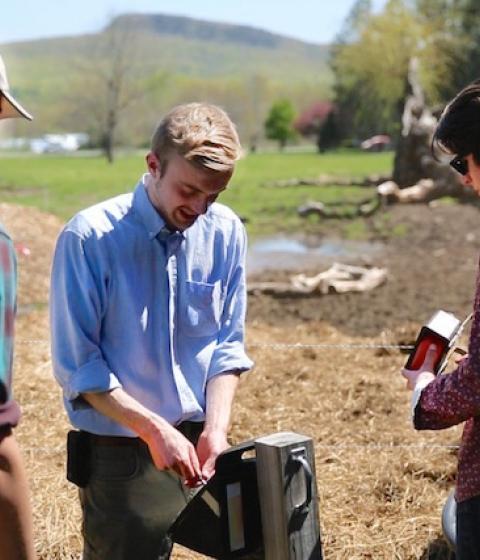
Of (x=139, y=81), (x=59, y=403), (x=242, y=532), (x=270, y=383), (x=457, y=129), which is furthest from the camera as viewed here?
(x=139, y=81)

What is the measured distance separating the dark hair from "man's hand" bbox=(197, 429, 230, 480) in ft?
2.92

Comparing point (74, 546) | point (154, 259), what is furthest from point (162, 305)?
point (74, 546)

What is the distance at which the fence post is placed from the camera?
2352mm

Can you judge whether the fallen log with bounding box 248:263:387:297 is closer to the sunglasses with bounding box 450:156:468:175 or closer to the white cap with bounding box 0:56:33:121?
the sunglasses with bounding box 450:156:468:175

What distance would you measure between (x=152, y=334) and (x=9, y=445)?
26.8 inches

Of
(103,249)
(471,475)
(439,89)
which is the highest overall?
(103,249)

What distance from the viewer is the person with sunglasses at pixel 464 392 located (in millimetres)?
2209

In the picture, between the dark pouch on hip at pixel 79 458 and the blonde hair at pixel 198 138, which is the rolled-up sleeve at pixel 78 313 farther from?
the blonde hair at pixel 198 138

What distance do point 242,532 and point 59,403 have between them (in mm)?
3443

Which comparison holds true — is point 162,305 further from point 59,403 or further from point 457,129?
point 59,403

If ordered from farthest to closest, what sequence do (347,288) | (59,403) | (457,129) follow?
(347,288) < (59,403) < (457,129)

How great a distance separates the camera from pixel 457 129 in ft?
7.35

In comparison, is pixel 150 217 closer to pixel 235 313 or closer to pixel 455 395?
pixel 235 313

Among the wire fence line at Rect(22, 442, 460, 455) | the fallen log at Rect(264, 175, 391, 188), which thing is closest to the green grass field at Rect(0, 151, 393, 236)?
the fallen log at Rect(264, 175, 391, 188)
